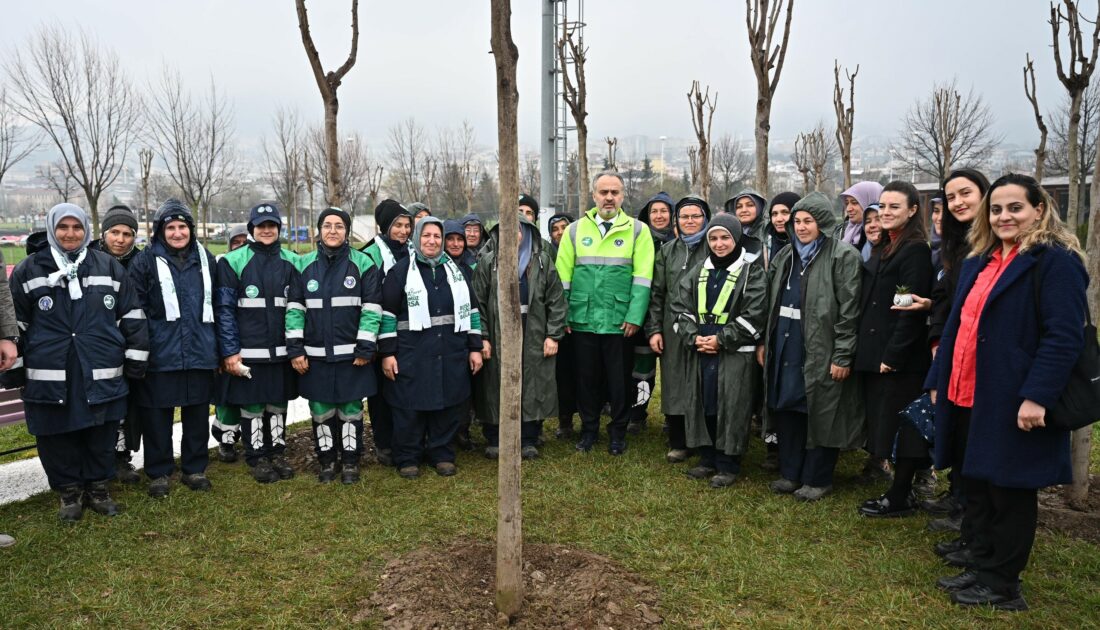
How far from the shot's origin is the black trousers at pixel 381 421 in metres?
5.82

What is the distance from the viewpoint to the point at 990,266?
3500 mm

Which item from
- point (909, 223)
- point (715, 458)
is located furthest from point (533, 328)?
point (909, 223)

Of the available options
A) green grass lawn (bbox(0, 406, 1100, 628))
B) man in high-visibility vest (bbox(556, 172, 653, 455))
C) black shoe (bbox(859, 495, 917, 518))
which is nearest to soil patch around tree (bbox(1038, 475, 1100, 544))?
green grass lawn (bbox(0, 406, 1100, 628))

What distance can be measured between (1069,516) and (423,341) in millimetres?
4687

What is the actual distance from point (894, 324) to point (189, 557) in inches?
185

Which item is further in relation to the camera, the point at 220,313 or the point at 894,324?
the point at 220,313

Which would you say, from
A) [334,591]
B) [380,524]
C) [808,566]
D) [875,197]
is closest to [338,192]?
[380,524]

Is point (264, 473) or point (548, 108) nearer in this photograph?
point (264, 473)

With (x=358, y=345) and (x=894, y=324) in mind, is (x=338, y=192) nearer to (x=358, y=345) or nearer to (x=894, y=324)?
(x=358, y=345)

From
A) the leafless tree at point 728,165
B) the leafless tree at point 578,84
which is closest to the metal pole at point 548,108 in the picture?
the leafless tree at point 578,84

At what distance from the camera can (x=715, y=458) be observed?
5.52 meters

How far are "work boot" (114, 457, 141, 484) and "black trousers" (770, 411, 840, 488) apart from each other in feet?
16.7

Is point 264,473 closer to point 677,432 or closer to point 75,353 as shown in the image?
point 75,353

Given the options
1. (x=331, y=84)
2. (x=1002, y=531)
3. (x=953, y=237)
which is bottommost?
(x=1002, y=531)
